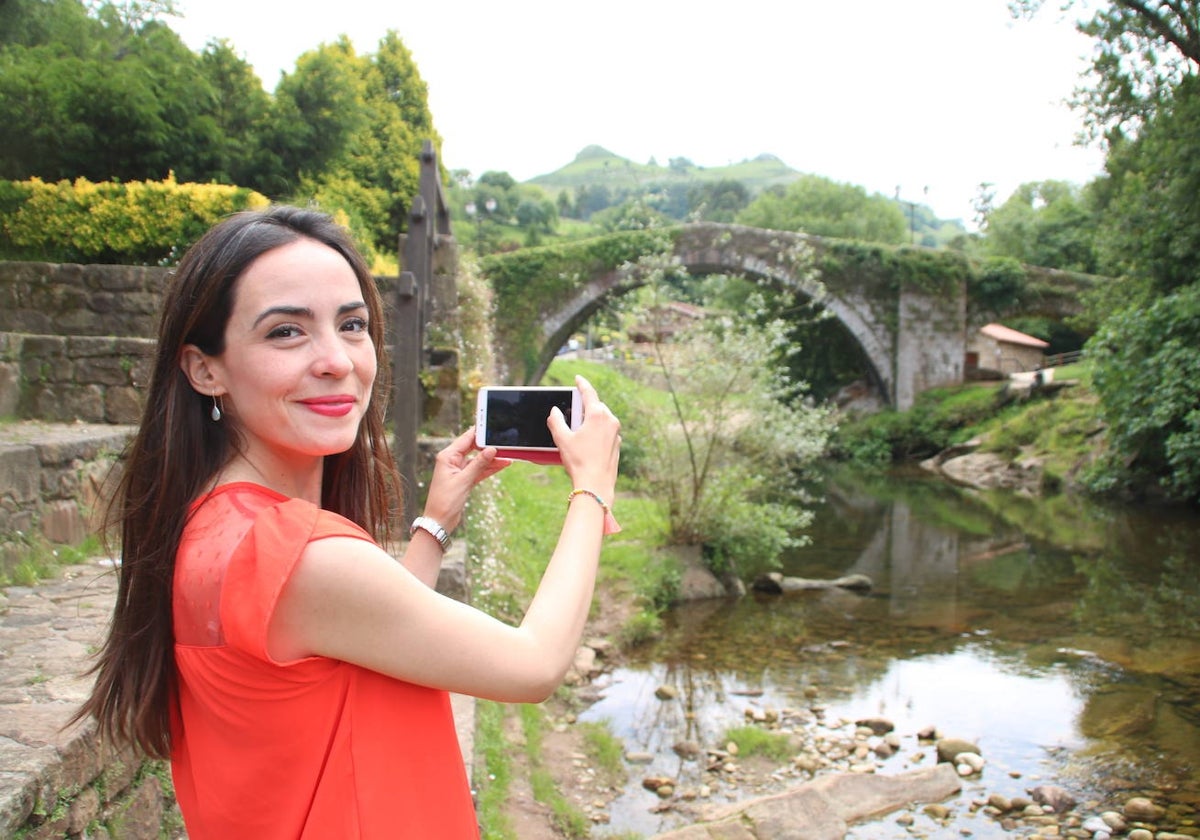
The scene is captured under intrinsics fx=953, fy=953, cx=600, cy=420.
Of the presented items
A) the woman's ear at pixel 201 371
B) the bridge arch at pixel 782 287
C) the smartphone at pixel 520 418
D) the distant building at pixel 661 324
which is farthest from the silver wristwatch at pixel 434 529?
the bridge arch at pixel 782 287

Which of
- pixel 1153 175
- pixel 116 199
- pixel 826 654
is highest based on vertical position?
pixel 1153 175

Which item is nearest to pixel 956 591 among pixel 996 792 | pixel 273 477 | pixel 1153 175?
pixel 996 792

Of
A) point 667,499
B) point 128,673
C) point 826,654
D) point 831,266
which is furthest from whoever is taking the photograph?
point 831,266

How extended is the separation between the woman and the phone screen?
0.38ft

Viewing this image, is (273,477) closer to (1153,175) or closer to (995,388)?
(1153,175)

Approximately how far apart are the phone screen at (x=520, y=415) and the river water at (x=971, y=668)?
3.52 m

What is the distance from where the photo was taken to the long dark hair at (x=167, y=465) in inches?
47.2

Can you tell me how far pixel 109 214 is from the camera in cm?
623

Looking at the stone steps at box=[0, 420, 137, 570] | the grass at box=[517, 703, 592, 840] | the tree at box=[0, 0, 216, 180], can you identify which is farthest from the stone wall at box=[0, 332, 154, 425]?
the tree at box=[0, 0, 216, 180]

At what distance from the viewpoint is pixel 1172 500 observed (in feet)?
43.1

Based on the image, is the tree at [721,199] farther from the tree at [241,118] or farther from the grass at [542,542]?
the tree at [241,118]

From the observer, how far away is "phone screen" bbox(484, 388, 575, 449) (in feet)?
4.75

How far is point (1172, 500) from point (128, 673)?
48.1 ft

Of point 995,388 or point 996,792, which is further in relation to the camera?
point 995,388
